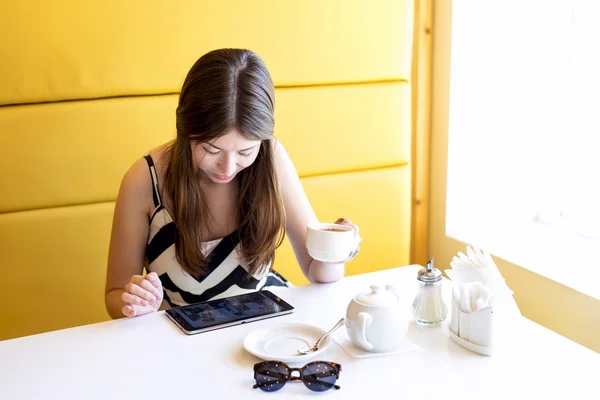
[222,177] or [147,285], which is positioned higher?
[222,177]

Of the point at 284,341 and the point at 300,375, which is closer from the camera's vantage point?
the point at 300,375

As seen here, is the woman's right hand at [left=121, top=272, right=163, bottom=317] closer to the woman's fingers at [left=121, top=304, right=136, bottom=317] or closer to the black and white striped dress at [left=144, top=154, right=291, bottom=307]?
the woman's fingers at [left=121, top=304, right=136, bottom=317]

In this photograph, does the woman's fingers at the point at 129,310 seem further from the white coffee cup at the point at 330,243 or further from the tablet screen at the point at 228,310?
the white coffee cup at the point at 330,243

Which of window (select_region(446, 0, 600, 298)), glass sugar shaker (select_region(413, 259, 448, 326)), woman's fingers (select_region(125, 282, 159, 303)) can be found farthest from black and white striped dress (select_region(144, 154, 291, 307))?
window (select_region(446, 0, 600, 298))

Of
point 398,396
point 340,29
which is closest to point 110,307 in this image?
point 398,396

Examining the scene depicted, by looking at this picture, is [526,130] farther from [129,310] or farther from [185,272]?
[129,310]

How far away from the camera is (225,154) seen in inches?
55.3

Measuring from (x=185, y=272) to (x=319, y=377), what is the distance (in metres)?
0.62

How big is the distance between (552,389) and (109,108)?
1.36m

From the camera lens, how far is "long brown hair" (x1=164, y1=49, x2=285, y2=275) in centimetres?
138

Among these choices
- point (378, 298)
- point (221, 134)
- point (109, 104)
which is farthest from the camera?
point (109, 104)

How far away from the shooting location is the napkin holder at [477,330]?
110 centimetres

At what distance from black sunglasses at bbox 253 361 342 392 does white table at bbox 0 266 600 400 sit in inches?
A: 0.5

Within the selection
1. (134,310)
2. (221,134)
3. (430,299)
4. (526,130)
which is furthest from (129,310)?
(526,130)
